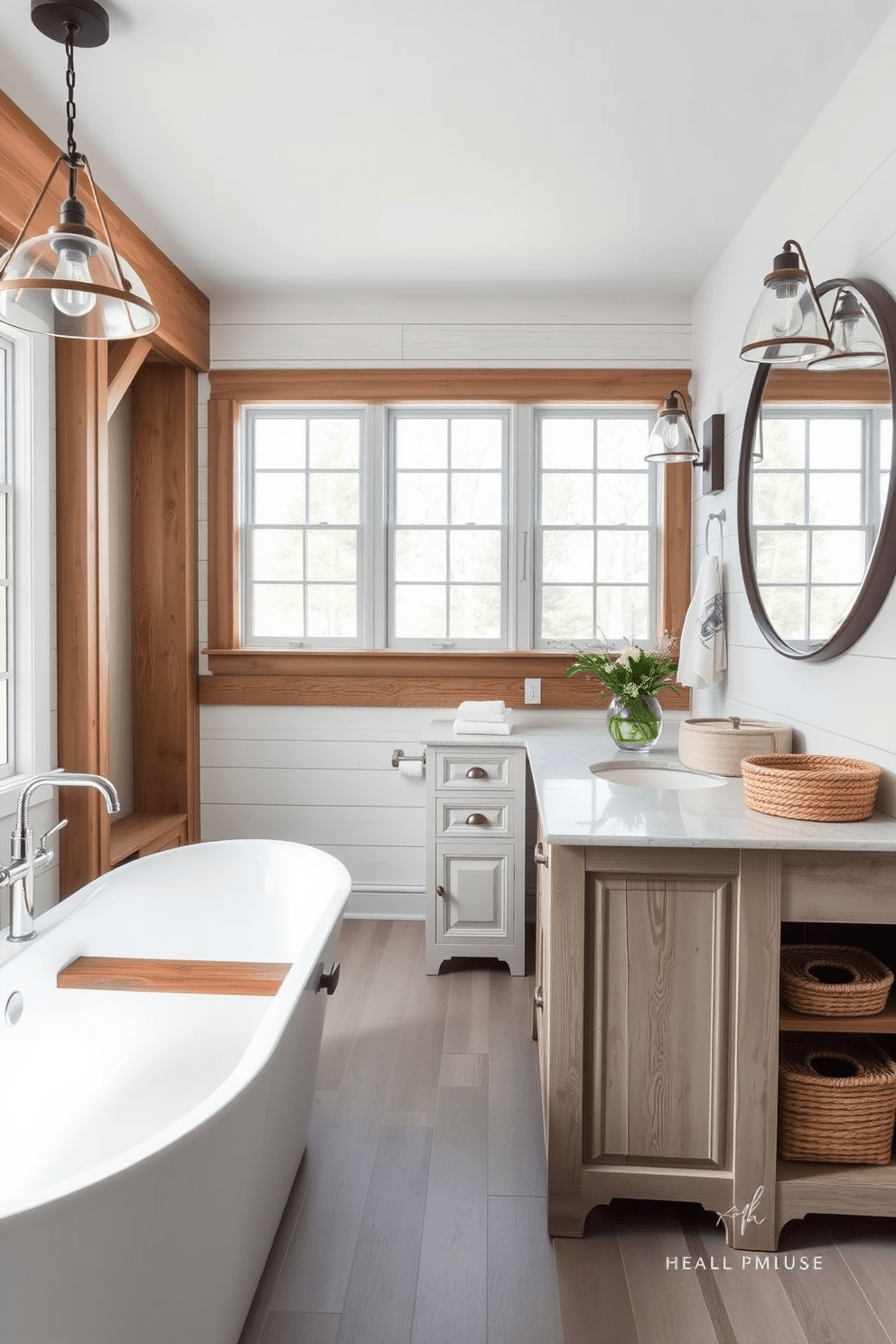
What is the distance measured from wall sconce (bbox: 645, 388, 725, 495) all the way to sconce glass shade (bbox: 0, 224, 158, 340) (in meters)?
2.02

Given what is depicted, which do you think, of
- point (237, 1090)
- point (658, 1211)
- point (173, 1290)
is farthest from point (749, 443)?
point (173, 1290)

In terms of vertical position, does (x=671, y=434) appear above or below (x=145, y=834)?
above

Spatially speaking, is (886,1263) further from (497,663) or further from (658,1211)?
(497,663)

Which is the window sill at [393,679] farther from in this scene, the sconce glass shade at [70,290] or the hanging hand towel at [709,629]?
the sconce glass shade at [70,290]

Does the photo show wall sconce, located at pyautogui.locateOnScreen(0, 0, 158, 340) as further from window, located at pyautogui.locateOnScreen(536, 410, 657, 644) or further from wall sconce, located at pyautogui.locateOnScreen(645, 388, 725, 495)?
window, located at pyautogui.locateOnScreen(536, 410, 657, 644)

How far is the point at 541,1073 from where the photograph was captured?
242 cm

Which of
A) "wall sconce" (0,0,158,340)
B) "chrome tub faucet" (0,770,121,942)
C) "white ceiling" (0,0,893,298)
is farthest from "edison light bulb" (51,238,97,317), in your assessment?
"chrome tub faucet" (0,770,121,942)

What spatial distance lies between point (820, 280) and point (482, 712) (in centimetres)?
189

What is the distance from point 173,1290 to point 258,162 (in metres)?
2.89

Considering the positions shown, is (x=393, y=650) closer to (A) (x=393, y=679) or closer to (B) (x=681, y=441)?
(A) (x=393, y=679)

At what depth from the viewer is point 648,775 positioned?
9.86 feet

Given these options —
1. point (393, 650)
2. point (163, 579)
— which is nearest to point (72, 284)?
point (163, 579)

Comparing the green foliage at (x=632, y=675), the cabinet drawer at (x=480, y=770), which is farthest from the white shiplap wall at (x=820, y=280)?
the cabinet drawer at (x=480, y=770)

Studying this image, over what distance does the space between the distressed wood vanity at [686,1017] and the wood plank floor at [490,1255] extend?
0.30 feet
